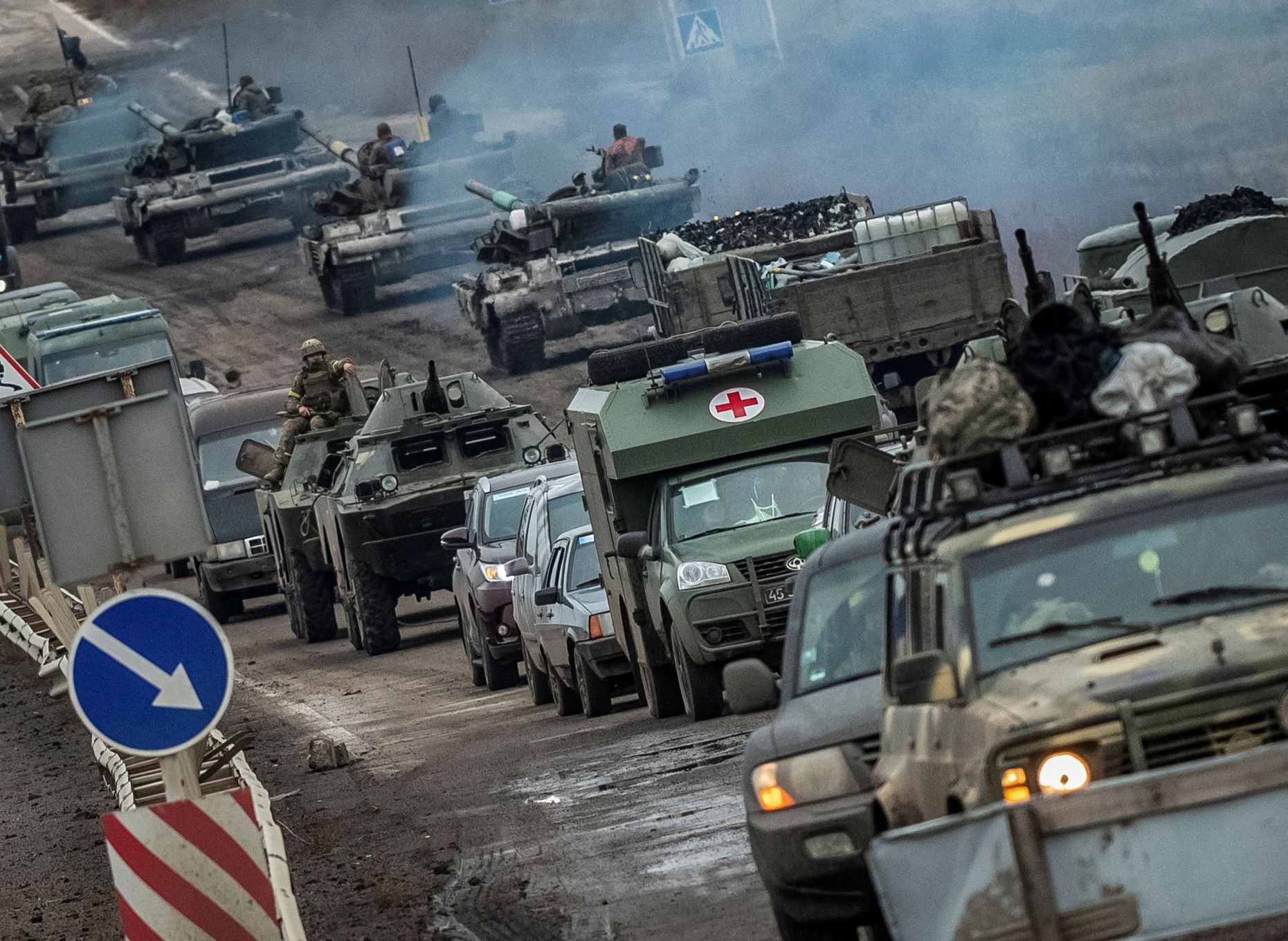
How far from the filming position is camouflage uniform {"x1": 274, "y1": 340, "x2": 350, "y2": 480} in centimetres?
2464

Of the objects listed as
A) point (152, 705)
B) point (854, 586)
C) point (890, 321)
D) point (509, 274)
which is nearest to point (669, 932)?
point (854, 586)

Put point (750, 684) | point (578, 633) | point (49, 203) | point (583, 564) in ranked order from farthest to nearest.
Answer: point (49, 203), point (583, 564), point (578, 633), point (750, 684)

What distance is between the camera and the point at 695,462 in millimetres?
14477

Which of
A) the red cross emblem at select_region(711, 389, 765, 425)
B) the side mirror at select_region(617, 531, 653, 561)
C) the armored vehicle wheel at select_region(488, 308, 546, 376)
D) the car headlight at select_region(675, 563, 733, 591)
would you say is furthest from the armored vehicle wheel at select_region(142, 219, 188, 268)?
the car headlight at select_region(675, 563, 733, 591)

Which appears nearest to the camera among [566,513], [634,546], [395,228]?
[634,546]

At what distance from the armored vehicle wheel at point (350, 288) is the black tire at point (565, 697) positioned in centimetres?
2379

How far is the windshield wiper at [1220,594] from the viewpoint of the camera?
20.9 feet

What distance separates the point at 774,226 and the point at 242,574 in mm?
7557

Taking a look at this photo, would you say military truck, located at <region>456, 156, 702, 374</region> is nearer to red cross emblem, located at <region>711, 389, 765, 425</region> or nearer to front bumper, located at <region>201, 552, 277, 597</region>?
front bumper, located at <region>201, 552, 277, 597</region>

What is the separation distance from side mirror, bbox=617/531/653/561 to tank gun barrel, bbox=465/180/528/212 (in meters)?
22.6

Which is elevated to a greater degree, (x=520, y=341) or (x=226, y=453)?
(x=520, y=341)

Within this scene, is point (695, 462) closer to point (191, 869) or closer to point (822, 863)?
point (191, 869)

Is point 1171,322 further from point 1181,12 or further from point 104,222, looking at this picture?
point 104,222

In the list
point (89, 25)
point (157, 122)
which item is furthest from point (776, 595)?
point (89, 25)
